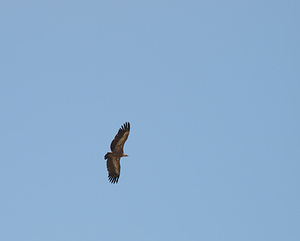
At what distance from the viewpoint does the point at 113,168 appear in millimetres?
59125

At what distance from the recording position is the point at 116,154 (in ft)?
186

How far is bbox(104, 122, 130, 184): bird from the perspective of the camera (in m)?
55.4

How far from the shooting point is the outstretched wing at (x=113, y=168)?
2279 inches

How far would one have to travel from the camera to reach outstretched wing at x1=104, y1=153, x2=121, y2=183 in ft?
190

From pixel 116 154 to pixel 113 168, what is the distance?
3.02 metres

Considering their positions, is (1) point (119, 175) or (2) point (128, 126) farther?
(1) point (119, 175)

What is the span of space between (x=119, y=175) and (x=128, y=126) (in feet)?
21.9

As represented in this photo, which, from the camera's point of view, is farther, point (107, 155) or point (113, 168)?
point (113, 168)

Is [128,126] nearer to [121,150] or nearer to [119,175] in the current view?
[121,150]

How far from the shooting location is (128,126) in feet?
182

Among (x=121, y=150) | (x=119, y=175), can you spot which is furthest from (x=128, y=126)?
(x=119, y=175)

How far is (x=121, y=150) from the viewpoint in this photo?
56438mm

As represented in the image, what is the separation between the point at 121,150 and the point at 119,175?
423 centimetres

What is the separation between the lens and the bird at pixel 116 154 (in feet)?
182
